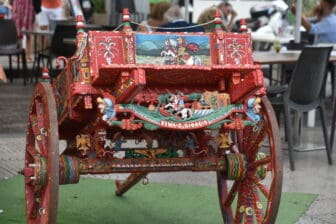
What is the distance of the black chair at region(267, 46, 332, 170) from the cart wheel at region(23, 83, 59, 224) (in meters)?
3.14

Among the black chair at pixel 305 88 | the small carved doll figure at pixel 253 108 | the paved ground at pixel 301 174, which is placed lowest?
the paved ground at pixel 301 174

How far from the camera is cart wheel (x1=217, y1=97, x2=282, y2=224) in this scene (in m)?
4.63

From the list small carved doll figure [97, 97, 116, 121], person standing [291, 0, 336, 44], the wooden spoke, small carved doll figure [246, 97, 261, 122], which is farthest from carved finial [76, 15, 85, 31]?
person standing [291, 0, 336, 44]

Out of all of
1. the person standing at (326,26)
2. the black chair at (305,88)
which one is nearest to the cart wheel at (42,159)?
the black chair at (305,88)

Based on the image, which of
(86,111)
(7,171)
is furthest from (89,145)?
(7,171)

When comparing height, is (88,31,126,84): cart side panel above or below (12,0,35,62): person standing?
above

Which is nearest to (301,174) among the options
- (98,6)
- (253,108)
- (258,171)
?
(258,171)

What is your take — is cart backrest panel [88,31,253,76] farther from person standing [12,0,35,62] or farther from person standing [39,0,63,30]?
person standing [39,0,63,30]

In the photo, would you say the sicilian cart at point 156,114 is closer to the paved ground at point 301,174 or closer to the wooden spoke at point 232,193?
the wooden spoke at point 232,193

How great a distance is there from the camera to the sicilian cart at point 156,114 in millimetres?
4352

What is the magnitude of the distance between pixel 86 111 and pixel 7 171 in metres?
2.86

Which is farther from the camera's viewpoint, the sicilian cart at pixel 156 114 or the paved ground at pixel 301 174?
the paved ground at pixel 301 174

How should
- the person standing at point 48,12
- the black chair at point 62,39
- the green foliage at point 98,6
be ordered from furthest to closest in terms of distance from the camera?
1. the green foliage at point 98,6
2. the person standing at point 48,12
3. the black chair at point 62,39

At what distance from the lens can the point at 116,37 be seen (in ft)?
14.8
